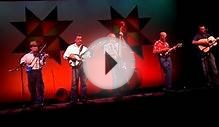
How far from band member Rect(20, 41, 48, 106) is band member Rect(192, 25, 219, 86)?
5098mm

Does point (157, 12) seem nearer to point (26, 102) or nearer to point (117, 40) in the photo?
point (117, 40)

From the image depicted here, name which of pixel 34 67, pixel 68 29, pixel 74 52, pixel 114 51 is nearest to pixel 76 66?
pixel 74 52

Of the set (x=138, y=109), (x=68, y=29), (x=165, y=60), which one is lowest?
(x=138, y=109)

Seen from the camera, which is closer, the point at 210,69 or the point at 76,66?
the point at 76,66

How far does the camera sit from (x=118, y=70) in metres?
13.8

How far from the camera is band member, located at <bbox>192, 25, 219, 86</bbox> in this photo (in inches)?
540

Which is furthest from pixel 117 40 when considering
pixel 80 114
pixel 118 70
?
pixel 80 114

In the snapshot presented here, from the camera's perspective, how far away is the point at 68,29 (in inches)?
559

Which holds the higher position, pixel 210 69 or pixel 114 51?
pixel 114 51

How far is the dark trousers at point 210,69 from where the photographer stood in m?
13.9

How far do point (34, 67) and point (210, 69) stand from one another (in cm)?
586
